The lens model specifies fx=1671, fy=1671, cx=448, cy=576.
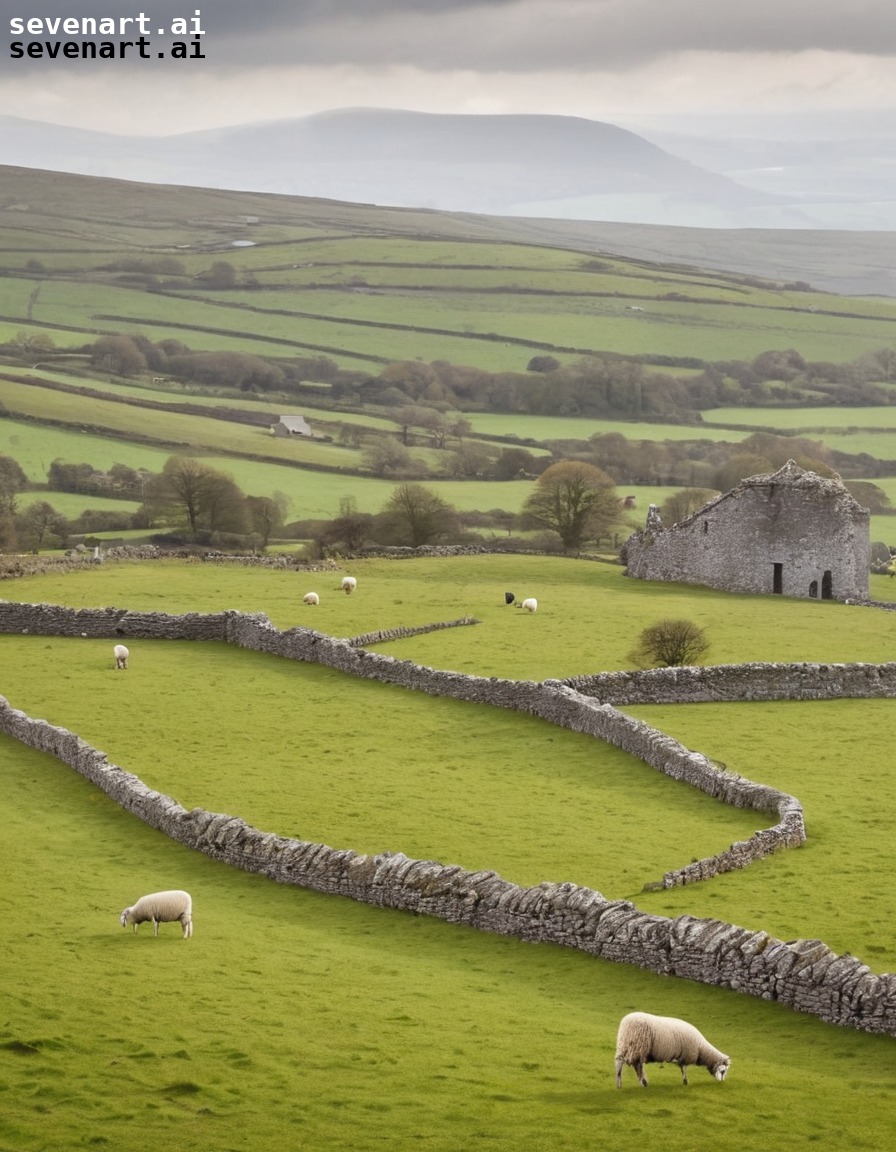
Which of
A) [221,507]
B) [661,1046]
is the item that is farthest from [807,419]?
[661,1046]

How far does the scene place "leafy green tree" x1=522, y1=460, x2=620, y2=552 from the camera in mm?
64750

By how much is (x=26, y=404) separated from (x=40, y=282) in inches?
2441

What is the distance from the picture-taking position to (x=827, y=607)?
51.2 m

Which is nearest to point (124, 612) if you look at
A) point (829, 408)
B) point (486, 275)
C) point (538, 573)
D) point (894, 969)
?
point (538, 573)

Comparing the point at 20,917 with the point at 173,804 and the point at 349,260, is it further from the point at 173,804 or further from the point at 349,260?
the point at 349,260

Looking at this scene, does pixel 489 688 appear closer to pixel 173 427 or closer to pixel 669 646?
pixel 669 646

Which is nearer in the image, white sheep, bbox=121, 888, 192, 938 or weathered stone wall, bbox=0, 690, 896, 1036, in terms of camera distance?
weathered stone wall, bbox=0, 690, 896, 1036

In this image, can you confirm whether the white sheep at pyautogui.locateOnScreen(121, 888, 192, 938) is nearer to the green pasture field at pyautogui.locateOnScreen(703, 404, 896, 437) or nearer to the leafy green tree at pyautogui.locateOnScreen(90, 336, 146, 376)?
the green pasture field at pyautogui.locateOnScreen(703, 404, 896, 437)

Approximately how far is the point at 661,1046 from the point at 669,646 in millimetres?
26682

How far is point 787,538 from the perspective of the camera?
53969 millimetres

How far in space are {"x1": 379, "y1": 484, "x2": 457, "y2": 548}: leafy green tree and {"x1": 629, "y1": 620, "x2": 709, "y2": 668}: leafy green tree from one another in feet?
83.6

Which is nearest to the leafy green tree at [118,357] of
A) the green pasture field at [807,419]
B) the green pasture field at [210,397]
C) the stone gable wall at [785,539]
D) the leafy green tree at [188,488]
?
the green pasture field at [210,397]

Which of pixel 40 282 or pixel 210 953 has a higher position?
pixel 40 282

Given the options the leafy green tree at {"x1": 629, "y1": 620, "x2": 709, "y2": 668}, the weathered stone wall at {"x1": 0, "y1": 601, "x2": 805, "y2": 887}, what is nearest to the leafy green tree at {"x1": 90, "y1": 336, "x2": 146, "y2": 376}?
the weathered stone wall at {"x1": 0, "y1": 601, "x2": 805, "y2": 887}
